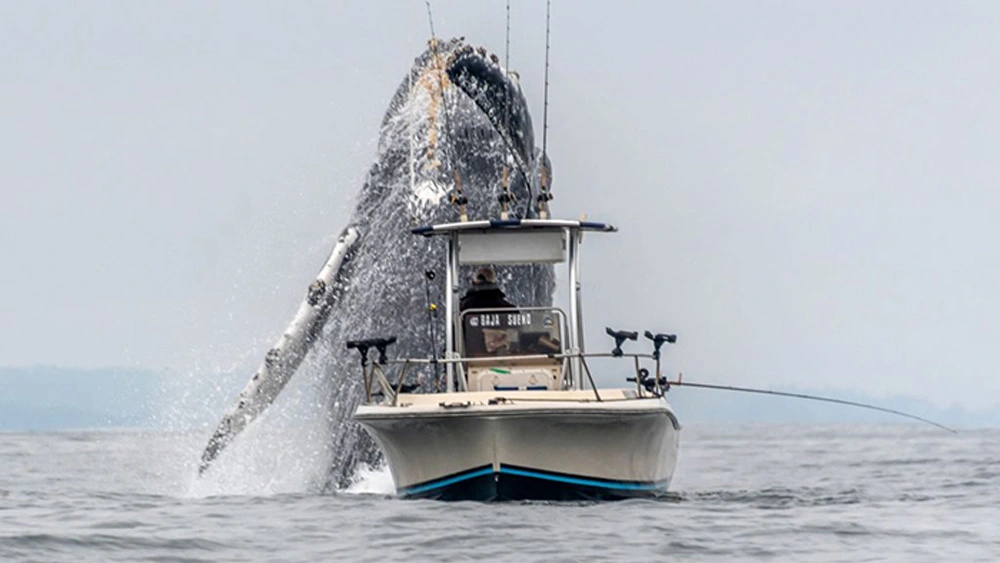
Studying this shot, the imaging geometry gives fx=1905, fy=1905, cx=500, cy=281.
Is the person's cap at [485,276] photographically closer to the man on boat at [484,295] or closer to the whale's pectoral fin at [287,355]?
the man on boat at [484,295]

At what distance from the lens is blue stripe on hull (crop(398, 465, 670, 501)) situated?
16281mm

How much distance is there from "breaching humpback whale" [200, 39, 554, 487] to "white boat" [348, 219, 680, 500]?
4473 millimetres

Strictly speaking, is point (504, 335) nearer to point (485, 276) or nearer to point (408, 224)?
point (485, 276)

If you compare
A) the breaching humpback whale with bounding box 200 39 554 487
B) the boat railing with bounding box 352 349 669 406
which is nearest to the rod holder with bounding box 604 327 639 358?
the boat railing with bounding box 352 349 669 406

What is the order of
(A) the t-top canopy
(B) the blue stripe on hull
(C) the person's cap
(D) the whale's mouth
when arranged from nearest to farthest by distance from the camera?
(B) the blue stripe on hull
(A) the t-top canopy
(C) the person's cap
(D) the whale's mouth

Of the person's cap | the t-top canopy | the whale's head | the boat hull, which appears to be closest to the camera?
the boat hull

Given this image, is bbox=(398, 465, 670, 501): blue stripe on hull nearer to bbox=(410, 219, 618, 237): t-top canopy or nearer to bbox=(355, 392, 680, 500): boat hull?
bbox=(355, 392, 680, 500): boat hull

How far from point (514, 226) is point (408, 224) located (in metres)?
6.37

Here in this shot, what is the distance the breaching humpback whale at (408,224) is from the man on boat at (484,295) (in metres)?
3.90

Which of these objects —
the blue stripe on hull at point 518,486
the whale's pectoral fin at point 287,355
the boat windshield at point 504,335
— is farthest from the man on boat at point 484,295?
the whale's pectoral fin at point 287,355

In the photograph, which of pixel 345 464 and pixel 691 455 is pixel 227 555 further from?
pixel 691 455

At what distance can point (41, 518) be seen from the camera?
16594mm

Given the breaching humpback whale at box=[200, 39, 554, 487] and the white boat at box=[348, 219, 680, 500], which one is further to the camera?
the breaching humpback whale at box=[200, 39, 554, 487]

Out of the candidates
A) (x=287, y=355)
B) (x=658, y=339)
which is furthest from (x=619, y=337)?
(x=287, y=355)
